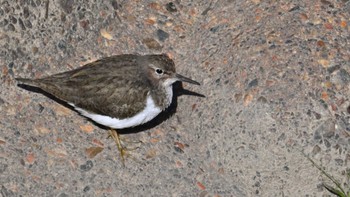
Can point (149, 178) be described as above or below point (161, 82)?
below

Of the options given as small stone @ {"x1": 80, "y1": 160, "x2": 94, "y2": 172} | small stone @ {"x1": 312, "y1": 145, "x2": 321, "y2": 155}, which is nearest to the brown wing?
small stone @ {"x1": 80, "y1": 160, "x2": 94, "y2": 172}

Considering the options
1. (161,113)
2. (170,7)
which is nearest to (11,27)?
(161,113)

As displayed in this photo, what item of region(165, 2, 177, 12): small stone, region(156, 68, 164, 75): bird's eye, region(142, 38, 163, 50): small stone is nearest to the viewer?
region(156, 68, 164, 75): bird's eye

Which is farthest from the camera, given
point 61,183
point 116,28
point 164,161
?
point 116,28

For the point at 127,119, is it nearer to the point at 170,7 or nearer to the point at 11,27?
the point at 11,27

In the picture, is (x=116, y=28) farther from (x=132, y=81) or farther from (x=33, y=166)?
(x=33, y=166)

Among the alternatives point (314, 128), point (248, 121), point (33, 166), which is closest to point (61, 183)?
point (33, 166)

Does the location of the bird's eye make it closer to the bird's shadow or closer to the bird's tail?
the bird's shadow
